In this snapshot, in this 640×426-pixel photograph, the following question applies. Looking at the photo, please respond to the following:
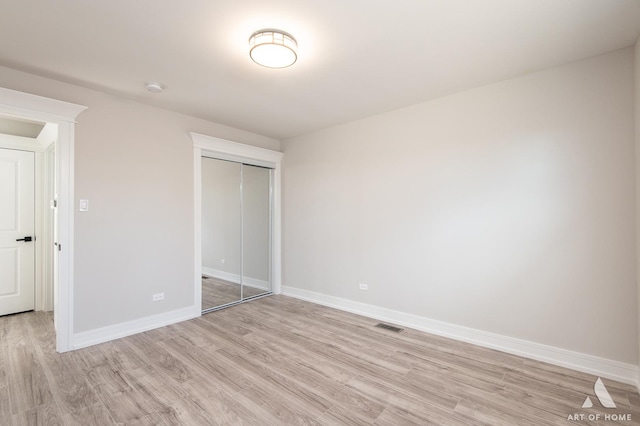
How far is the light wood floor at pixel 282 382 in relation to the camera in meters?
1.96

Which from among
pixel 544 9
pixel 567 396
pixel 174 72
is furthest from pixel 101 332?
pixel 544 9

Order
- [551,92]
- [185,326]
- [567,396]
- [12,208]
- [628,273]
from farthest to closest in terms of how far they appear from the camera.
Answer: [12,208]
[185,326]
[551,92]
[628,273]
[567,396]

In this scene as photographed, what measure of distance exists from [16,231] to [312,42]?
4.58 metres

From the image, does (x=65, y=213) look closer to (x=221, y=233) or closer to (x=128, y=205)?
(x=128, y=205)

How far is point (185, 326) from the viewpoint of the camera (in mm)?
3506

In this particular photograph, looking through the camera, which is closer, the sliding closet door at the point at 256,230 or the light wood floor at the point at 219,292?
the light wood floor at the point at 219,292

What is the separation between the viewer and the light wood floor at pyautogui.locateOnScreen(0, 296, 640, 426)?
1960mm

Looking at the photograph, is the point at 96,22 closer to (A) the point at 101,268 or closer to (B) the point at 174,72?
(B) the point at 174,72

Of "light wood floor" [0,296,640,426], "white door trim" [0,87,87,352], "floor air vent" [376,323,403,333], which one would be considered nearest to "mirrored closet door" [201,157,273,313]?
"light wood floor" [0,296,640,426]

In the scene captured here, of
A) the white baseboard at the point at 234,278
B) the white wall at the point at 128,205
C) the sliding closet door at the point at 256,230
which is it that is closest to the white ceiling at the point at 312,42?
the white wall at the point at 128,205

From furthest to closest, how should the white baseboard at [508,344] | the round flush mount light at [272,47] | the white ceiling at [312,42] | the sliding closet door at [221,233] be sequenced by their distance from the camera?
the sliding closet door at [221,233]
the white baseboard at [508,344]
the round flush mount light at [272,47]
the white ceiling at [312,42]

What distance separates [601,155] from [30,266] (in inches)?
260

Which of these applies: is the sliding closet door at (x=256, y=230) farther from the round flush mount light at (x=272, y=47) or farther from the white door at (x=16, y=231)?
the white door at (x=16, y=231)

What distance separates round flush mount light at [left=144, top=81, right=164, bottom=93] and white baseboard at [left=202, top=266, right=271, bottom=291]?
230 cm
